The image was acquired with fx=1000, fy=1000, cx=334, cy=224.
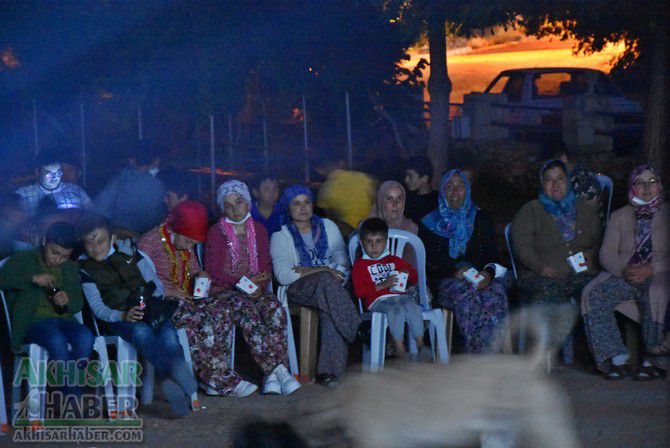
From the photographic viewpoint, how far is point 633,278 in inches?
282

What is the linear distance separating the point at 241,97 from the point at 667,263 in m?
5.13

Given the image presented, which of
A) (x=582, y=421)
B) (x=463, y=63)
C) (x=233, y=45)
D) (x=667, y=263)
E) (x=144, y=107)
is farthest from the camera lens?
(x=463, y=63)

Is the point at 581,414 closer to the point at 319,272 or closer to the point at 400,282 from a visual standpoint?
the point at 400,282

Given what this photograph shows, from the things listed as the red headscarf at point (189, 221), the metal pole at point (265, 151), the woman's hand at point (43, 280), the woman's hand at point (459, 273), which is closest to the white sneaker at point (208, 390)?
the red headscarf at point (189, 221)

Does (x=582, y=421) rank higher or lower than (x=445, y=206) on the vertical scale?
lower

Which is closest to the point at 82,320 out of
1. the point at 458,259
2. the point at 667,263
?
the point at 458,259

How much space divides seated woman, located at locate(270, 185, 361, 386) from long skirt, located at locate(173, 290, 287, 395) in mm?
270

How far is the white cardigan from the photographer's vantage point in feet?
24.0

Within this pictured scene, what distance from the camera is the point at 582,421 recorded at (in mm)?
6168

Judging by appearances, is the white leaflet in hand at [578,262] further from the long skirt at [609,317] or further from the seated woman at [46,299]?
the seated woman at [46,299]

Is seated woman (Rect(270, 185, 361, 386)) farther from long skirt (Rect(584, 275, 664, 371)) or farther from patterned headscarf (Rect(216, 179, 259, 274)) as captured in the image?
long skirt (Rect(584, 275, 664, 371))

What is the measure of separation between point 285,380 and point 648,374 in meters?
2.54

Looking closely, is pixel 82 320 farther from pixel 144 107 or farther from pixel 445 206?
pixel 144 107

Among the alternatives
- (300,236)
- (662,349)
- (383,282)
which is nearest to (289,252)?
(300,236)
